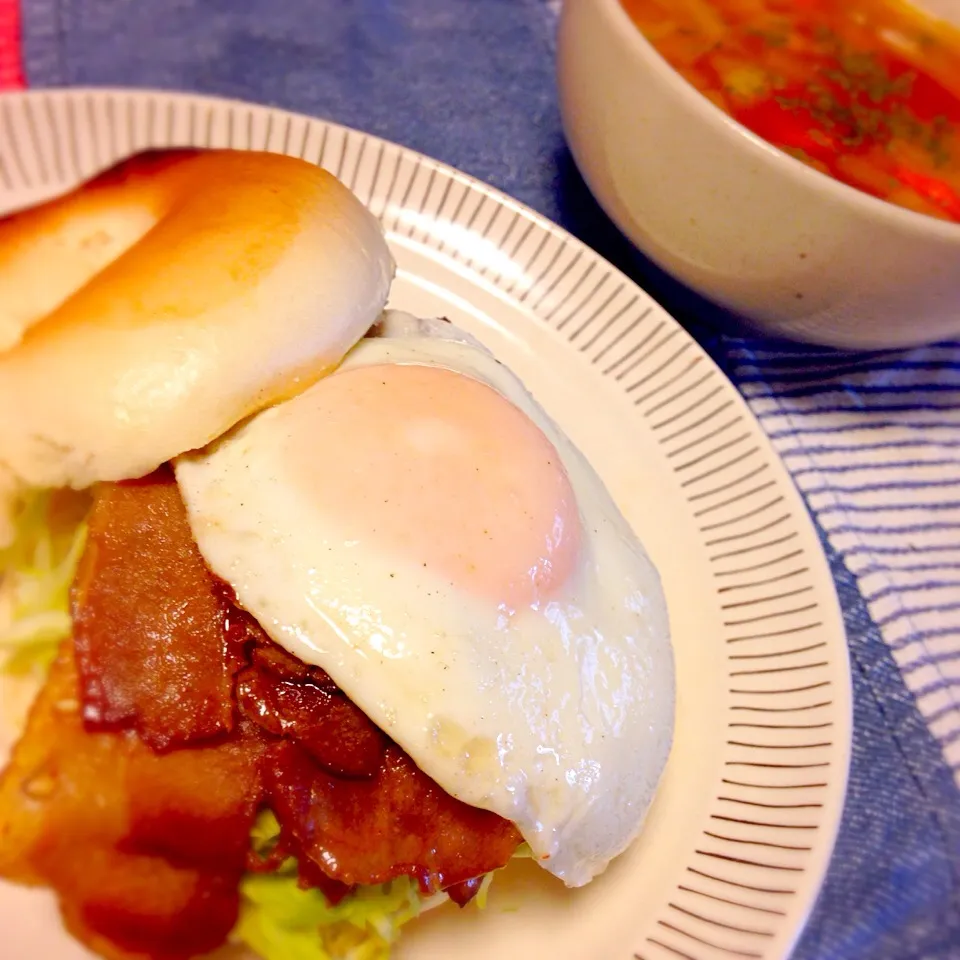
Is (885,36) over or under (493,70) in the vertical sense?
over

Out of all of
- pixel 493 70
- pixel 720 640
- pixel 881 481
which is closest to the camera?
pixel 720 640

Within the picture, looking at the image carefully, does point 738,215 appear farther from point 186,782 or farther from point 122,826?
point 122,826

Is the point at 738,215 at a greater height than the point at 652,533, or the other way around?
the point at 738,215

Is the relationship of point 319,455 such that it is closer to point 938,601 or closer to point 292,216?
point 292,216

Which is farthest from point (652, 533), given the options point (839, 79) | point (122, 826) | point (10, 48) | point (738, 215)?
point (10, 48)

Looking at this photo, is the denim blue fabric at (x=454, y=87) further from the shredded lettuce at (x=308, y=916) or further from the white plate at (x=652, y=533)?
the shredded lettuce at (x=308, y=916)

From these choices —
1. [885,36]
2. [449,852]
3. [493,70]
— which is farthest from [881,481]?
[493,70]

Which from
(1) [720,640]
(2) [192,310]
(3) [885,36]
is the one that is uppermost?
(3) [885,36]
